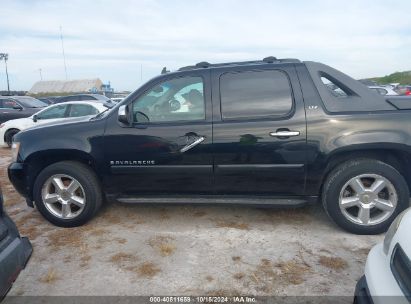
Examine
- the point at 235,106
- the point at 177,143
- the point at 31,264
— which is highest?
the point at 235,106

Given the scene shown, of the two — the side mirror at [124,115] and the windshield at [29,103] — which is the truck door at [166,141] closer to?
the side mirror at [124,115]

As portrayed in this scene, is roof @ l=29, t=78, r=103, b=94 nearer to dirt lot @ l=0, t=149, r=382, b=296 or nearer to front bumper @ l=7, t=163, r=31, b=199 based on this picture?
front bumper @ l=7, t=163, r=31, b=199

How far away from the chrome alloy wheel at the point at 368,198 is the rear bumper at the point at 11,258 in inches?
114

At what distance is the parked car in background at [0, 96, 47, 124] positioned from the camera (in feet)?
37.5

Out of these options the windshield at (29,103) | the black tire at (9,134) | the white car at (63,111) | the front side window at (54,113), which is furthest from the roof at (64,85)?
the front side window at (54,113)

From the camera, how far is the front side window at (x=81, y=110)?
8.84m

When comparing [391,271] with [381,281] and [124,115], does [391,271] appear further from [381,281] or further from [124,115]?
[124,115]

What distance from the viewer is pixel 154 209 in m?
4.37

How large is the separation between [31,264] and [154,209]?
160 cm

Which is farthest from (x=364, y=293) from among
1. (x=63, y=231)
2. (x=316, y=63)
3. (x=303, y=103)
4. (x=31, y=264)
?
(x=63, y=231)

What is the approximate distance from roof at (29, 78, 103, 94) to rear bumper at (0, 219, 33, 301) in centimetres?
6216

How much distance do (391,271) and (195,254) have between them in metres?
1.86

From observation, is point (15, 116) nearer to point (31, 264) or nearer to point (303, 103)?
point (31, 264)

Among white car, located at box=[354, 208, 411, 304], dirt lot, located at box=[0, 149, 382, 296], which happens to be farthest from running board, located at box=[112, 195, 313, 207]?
white car, located at box=[354, 208, 411, 304]
